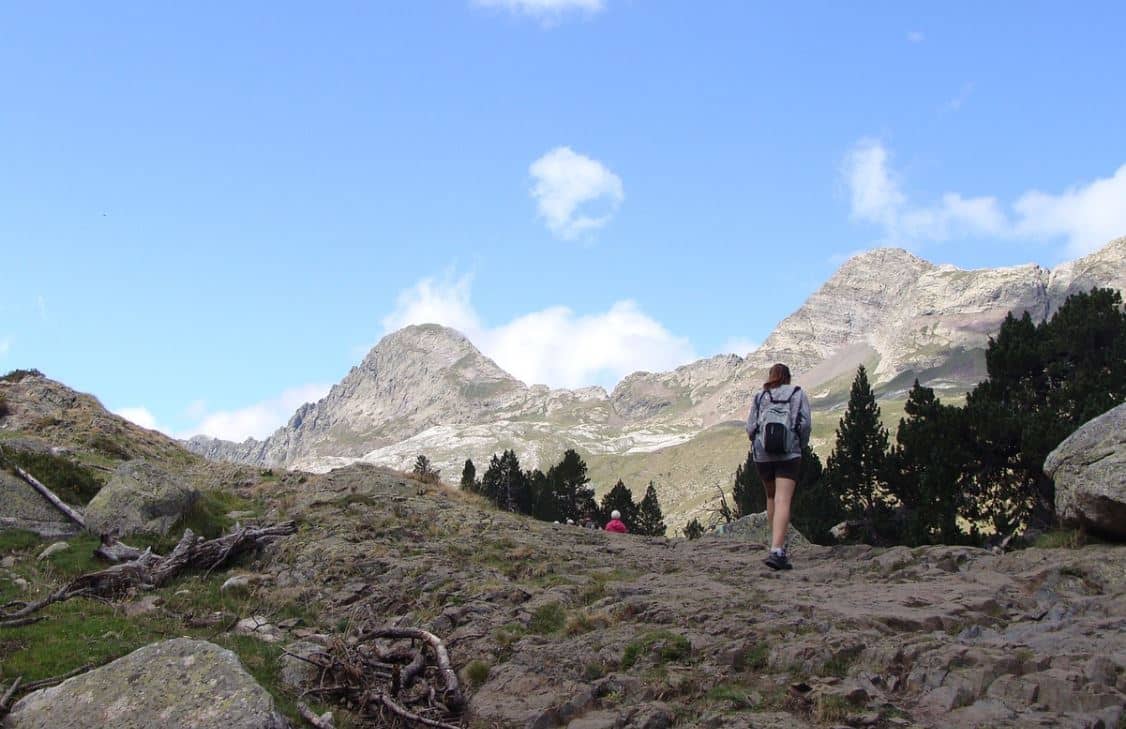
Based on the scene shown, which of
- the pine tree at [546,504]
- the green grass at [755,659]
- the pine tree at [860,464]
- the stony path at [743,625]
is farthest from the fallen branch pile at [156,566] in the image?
the pine tree at [546,504]

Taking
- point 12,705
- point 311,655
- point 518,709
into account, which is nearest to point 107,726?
point 12,705

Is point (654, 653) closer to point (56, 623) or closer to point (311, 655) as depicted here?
point (311, 655)

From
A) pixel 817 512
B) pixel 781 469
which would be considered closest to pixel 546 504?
pixel 817 512

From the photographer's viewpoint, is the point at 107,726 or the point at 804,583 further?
the point at 804,583

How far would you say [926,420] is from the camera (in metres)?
38.1

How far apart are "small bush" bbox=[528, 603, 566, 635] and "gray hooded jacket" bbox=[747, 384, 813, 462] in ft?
13.3

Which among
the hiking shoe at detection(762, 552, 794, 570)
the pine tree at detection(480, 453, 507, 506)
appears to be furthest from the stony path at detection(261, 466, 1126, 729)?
the pine tree at detection(480, 453, 507, 506)

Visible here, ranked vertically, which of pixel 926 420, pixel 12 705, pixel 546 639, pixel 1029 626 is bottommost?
pixel 12 705

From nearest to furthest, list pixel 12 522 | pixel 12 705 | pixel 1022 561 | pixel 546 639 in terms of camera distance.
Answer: pixel 12 705 → pixel 546 639 → pixel 1022 561 → pixel 12 522

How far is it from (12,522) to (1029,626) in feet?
54.1

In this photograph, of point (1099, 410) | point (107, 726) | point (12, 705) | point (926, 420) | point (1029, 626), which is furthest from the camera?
point (926, 420)

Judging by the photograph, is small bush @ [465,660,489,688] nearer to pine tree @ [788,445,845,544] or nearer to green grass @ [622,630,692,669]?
green grass @ [622,630,692,669]

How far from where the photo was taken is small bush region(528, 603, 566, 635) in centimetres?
1171

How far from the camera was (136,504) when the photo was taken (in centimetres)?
1725
